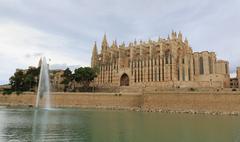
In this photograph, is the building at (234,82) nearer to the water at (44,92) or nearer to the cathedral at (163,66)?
the cathedral at (163,66)

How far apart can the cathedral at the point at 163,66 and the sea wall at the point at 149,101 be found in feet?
64.1

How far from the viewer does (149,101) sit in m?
53.1

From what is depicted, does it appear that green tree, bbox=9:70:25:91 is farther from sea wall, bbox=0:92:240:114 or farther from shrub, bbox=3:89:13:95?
sea wall, bbox=0:92:240:114

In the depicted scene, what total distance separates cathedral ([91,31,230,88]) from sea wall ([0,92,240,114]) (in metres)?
19.5

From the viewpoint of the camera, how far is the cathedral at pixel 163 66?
2889 inches

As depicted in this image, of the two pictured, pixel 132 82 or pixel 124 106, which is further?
pixel 132 82

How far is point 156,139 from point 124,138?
2044 mm

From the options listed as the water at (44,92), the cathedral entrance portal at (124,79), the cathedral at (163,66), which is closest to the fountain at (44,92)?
the water at (44,92)

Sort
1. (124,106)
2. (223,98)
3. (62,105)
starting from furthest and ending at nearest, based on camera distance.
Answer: (62,105) → (124,106) → (223,98)

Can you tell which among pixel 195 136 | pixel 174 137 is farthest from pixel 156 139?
pixel 195 136

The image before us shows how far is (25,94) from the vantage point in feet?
210

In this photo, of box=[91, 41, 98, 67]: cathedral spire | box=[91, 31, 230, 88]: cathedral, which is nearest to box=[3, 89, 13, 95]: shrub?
box=[91, 31, 230, 88]: cathedral

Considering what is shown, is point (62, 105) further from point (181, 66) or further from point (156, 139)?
point (156, 139)

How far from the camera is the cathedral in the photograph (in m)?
73.4
